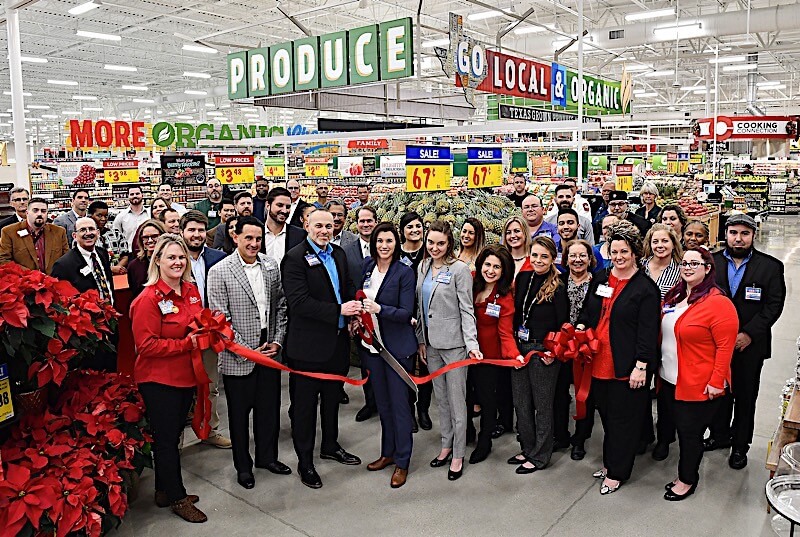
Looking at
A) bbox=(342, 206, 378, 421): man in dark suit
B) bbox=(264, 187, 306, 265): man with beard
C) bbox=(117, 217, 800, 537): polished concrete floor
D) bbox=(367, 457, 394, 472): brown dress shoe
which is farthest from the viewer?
bbox=(264, 187, 306, 265): man with beard

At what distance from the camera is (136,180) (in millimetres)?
11805

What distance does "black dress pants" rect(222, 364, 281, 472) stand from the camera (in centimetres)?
359

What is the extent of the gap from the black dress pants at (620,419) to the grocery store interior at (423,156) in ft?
0.56

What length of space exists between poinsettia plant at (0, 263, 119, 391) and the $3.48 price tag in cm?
381

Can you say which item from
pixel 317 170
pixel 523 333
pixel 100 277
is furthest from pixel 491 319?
pixel 317 170

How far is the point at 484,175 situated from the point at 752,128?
1096 centimetres

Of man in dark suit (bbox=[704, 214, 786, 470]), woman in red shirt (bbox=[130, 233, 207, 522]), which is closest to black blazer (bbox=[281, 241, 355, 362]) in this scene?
woman in red shirt (bbox=[130, 233, 207, 522])

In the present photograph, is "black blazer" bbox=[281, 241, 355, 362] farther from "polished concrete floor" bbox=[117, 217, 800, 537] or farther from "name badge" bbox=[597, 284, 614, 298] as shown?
"name badge" bbox=[597, 284, 614, 298]

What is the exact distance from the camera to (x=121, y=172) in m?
11.4

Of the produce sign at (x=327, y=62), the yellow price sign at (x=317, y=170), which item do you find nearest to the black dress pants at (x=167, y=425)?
the produce sign at (x=327, y=62)

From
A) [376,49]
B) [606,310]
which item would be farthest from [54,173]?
[606,310]

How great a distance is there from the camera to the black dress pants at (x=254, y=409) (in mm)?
3590

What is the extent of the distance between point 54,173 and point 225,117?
2134 cm

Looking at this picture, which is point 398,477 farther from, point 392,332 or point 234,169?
point 234,169
